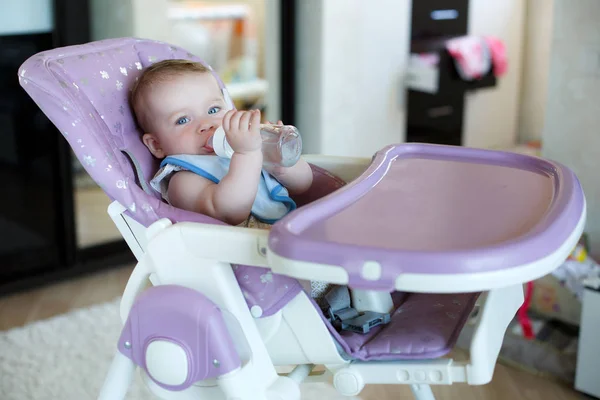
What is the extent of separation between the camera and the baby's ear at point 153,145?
52.7 inches

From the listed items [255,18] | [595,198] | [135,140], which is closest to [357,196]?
[135,140]

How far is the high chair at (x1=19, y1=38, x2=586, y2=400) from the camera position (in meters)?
0.91

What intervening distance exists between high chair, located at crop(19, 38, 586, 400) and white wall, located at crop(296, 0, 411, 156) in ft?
5.23

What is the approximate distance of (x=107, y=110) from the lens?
128 cm

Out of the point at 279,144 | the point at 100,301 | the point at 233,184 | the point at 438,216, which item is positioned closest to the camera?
the point at 438,216

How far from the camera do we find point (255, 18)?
284cm

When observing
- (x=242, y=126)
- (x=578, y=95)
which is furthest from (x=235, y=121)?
(x=578, y=95)

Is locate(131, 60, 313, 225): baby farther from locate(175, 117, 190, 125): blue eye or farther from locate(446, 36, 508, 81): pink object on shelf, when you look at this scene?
locate(446, 36, 508, 81): pink object on shelf

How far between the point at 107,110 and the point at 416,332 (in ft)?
2.01

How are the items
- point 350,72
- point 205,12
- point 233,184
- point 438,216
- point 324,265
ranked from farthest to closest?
1. point 350,72
2. point 205,12
3. point 233,184
4. point 438,216
5. point 324,265

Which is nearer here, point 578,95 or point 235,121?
point 235,121

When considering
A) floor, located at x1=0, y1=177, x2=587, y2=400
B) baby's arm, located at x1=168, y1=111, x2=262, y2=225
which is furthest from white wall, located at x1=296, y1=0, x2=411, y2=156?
baby's arm, located at x1=168, y1=111, x2=262, y2=225

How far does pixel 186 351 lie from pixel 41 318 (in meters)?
1.36

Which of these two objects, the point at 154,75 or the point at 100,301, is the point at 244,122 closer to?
the point at 154,75
